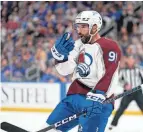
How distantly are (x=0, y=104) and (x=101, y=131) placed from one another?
3341 mm

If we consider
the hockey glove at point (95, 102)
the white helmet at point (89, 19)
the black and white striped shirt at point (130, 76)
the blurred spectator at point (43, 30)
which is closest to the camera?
the hockey glove at point (95, 102)

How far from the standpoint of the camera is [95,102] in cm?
A: 281

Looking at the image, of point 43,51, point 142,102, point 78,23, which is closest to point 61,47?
point 78,23

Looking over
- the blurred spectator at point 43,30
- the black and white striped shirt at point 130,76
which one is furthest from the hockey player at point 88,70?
the blurred spectator at point 43,30

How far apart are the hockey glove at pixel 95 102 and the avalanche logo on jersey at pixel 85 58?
7.7 inches

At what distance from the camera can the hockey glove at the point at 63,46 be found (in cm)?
287

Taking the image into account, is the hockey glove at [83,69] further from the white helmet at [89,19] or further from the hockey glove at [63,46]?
the white helmet at [89,19]

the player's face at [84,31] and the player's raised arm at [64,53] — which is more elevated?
the player's face at [84,31]

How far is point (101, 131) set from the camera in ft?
9.52

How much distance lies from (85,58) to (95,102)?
0.95 feet

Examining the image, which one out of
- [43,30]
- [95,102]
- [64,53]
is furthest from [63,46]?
[43,30]

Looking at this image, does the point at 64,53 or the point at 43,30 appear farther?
the point at 43,30

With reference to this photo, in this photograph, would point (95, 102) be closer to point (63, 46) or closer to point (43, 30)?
point (63, 46)

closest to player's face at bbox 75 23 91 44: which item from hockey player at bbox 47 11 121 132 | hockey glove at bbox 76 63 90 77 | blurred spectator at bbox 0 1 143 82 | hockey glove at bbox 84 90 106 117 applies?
hockey player at bbox 47 11 121 132
